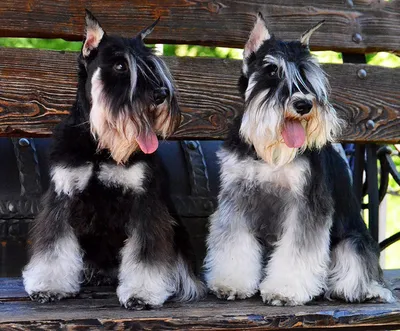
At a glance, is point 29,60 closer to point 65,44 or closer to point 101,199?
point 101,199

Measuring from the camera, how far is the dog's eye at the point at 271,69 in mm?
3584

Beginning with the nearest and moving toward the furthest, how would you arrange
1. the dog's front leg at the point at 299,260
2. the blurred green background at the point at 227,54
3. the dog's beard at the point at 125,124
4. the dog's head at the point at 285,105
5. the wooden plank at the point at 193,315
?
the wooden plank at the point at 193,315 → the dog's beard at the point at 125,124 → the dog's head at the point at 285,105 → the dog's front leg at the point at 299,260 → the blurred green background at the point at 227,54

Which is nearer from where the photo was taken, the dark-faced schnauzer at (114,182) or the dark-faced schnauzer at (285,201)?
the dark-faced schnauzer at (114,182)

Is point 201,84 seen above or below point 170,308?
above

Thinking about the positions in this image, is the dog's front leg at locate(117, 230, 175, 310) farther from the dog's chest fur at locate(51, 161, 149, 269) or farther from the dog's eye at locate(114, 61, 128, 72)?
the dog's eye at locate(114, 61, 128, 72)

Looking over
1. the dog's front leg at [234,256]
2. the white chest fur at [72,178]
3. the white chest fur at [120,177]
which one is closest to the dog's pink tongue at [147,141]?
the white chest fur at [120,177]

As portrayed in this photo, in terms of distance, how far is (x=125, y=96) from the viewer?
335cm

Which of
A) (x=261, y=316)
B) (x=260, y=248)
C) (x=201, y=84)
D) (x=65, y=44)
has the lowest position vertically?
(x=261, y=316)

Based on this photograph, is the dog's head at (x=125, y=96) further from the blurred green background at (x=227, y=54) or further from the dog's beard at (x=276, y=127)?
the blurred green background at (x=227, y=54)

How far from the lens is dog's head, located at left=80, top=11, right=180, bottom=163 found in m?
3.36

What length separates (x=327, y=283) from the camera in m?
3.79

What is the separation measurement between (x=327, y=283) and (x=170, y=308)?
2.80 ft

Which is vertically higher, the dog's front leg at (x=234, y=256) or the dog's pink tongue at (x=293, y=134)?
the dog's pink tongue at (x=293, y=134)

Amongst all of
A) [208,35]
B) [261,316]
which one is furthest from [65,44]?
[261,316]
